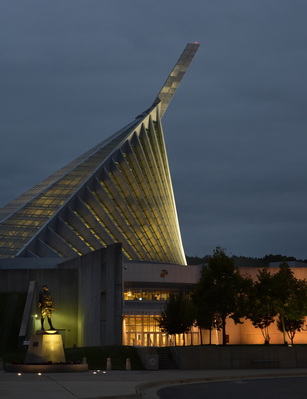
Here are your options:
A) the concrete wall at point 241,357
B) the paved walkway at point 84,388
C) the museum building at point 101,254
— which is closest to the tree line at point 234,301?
the museum building at point 101,254

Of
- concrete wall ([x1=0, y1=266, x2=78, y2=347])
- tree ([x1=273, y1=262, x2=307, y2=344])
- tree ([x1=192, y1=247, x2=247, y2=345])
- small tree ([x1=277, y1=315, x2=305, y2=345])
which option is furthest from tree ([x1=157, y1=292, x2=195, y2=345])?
concrete wall ([x1=0, y1=266, x2=78, y2=347])

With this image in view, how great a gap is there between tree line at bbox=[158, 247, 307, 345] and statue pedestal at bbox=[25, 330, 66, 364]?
51.4ft

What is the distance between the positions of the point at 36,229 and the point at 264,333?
2263 cm

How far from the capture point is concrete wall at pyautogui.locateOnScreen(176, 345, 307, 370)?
43.8 metres

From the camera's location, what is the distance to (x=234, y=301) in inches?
2021

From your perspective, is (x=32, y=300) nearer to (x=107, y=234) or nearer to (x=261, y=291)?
(x=107, y=234)

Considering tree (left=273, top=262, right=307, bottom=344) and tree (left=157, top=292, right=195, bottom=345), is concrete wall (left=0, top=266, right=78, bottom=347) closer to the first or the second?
tree (left=157, top=292, right=195, bottom=345)

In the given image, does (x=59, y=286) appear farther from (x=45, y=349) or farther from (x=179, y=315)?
(x=45, y=349)

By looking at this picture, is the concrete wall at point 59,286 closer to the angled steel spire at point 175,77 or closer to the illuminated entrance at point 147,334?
the illuminated entrance at point 147,334

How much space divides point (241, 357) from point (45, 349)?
13408 millimetres

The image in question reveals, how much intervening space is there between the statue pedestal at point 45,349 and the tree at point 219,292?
1574 centimetres

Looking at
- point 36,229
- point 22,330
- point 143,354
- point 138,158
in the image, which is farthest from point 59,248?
point 143,354

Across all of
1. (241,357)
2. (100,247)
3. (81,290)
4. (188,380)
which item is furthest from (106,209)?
(188,380)

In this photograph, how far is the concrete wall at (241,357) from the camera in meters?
43.8
